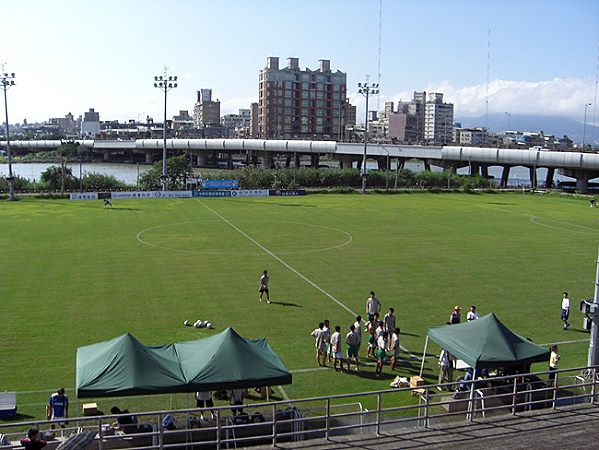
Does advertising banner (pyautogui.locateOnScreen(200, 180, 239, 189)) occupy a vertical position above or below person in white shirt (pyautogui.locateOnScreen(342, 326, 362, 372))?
above

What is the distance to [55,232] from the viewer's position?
45406mm

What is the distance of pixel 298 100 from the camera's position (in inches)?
7672

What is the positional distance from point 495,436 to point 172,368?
24.7 ft

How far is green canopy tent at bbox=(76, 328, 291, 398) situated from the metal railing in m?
0.68

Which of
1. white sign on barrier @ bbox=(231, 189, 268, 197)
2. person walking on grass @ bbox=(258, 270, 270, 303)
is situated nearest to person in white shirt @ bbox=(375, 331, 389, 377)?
person walking on grass @ bbox=(258, 270, 270, 303)

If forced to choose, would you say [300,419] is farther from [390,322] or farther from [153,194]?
[153,194]

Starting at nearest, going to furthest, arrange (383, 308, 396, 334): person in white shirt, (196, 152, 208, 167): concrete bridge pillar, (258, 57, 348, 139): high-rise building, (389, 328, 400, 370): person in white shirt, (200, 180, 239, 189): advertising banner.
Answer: (389, 328, 400, 370): person in white shirt → (383, 308, 396, 334): person in white shirt → (200, 180, 239, 189): advertising banner → (196, 152, 208, 167): concrete bridge pillar → (258, 57, 348, 139): high-rise building

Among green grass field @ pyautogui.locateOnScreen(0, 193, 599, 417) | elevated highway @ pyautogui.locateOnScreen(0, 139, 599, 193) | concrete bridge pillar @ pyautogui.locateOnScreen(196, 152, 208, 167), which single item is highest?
elevated highway @ pyautogui.locateOnScreen(0, 139, 599, 193)

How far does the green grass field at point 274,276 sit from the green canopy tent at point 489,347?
242cm

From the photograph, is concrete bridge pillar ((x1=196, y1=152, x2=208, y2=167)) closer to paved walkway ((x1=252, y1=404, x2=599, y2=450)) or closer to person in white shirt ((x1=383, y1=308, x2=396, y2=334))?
person in white shirt ((x1=383, y1=308, x2=396, y2=334))

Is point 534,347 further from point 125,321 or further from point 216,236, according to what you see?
point 216,236

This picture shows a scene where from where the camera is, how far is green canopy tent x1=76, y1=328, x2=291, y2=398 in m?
14.8

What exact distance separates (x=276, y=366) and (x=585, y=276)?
23781 mm

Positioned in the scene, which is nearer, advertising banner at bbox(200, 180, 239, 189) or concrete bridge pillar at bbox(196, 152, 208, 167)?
advertising banner at bbox(200, 180, 239, 189)
